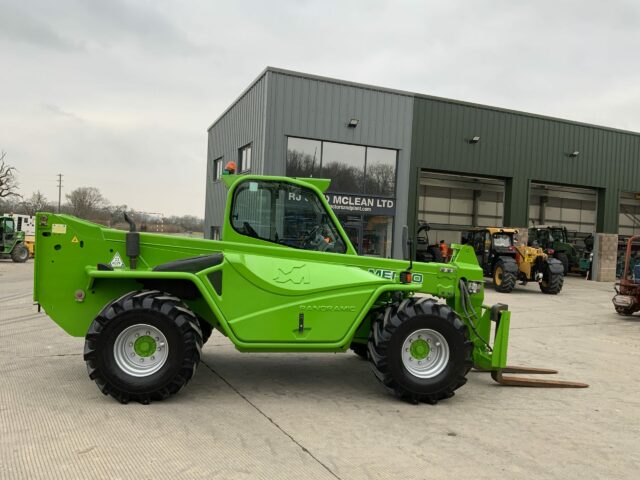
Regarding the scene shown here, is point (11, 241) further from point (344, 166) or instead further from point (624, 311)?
point (624, 311)

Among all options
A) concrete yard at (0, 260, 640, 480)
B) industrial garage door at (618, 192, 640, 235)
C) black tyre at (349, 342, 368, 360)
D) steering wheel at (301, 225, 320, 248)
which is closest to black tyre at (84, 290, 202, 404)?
concrete yard at (0, 260, 640, 480)

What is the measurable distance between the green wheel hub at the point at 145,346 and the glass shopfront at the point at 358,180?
45.6 feet

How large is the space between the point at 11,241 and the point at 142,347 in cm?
2354

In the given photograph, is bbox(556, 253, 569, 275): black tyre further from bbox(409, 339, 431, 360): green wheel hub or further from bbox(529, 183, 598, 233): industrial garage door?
bbox(409, 339, 431, 360): green wheel hub

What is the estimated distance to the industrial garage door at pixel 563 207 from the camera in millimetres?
31438

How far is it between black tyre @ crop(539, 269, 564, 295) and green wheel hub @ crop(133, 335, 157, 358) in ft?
49.8

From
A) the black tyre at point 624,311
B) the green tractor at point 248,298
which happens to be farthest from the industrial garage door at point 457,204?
the green tractor at point 248,298

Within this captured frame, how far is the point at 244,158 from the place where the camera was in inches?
806

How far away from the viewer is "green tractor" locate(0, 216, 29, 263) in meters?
24.1

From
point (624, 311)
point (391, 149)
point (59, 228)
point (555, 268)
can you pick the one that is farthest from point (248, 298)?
point (391, 149)

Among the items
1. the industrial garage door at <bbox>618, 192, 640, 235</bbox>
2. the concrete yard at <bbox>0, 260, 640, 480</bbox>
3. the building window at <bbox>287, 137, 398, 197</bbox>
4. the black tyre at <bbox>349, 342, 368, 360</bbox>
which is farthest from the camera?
the industrial garage door at <bbox>618, 192, 640, 235</bbox>

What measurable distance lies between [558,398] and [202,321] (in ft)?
13.2

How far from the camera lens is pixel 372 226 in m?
20.0

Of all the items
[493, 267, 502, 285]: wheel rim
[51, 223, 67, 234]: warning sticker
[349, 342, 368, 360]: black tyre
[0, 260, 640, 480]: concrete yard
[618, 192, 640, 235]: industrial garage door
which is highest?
[618, 192, 640, 235]: industrial garage door
